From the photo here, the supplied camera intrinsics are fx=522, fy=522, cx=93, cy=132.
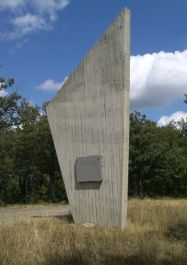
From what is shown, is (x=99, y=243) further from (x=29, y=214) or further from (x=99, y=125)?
(x=29, y=214)

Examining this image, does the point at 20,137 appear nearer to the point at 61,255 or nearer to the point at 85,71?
the point at 85,71

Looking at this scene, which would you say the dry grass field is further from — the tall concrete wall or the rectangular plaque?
the rectangular plaque

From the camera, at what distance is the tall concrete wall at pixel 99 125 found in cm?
1395

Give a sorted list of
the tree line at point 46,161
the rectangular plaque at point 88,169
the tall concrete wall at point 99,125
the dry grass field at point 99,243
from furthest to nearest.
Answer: the tree line at point 46,161
the rectangular plaque at point 88,169
the tall concrete wall at point 99,125
the dry grass field at point 99,243

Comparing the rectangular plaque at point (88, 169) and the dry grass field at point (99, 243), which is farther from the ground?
the rectangular plaque at point (88, 169)

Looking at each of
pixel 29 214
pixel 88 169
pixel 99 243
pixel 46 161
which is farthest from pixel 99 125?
pixel 46 161

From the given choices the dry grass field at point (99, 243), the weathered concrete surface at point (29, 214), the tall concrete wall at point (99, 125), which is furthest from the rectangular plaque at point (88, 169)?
the weathered concrete surface at point (29, 214)

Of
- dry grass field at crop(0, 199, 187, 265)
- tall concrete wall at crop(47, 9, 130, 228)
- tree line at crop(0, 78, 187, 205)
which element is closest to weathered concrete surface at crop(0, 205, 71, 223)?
dry grass field at crop(0, 199, 187, 265)

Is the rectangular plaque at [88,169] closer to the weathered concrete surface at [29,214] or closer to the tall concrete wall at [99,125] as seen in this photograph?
the tall concrete wall at [99,125]

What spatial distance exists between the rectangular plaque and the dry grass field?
134 centimetres

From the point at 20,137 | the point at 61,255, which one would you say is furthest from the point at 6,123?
the point at 61,255

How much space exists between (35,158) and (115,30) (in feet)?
75.9

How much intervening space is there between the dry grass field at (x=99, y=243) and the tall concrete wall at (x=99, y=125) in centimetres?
74

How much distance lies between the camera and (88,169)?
1424 centimetres
